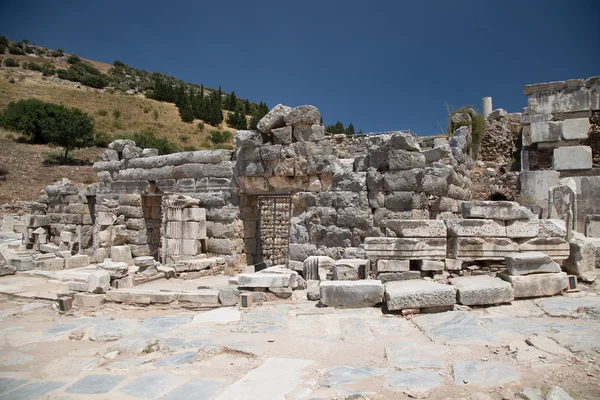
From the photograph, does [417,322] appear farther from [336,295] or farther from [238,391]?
[238,391]

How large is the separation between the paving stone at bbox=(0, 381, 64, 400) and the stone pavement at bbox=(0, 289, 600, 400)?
12 mm

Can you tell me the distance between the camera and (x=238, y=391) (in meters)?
3.05

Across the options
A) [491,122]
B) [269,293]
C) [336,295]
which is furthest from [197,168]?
[491,122]

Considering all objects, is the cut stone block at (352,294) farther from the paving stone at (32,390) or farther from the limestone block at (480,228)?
the paving stone at (32,390)

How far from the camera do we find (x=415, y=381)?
2996 millimetres

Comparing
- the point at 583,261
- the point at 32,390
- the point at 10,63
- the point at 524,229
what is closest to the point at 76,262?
the point at 32,390

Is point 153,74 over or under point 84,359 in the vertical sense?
over

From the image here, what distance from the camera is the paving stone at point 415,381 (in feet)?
9.38

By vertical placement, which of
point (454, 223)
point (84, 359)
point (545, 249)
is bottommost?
point (84, 359)

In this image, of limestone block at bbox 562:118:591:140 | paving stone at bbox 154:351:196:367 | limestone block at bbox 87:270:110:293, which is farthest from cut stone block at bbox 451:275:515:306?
limestone block at bbox 562:118:591:140

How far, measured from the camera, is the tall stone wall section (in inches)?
366

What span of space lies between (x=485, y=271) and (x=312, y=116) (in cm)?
474

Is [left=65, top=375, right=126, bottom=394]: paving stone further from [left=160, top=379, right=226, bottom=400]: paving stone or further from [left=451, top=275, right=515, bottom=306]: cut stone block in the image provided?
[left=451, top=275, right=515, bottom=306]: cut stone block

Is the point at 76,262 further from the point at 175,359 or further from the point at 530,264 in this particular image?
the point at 530,264
